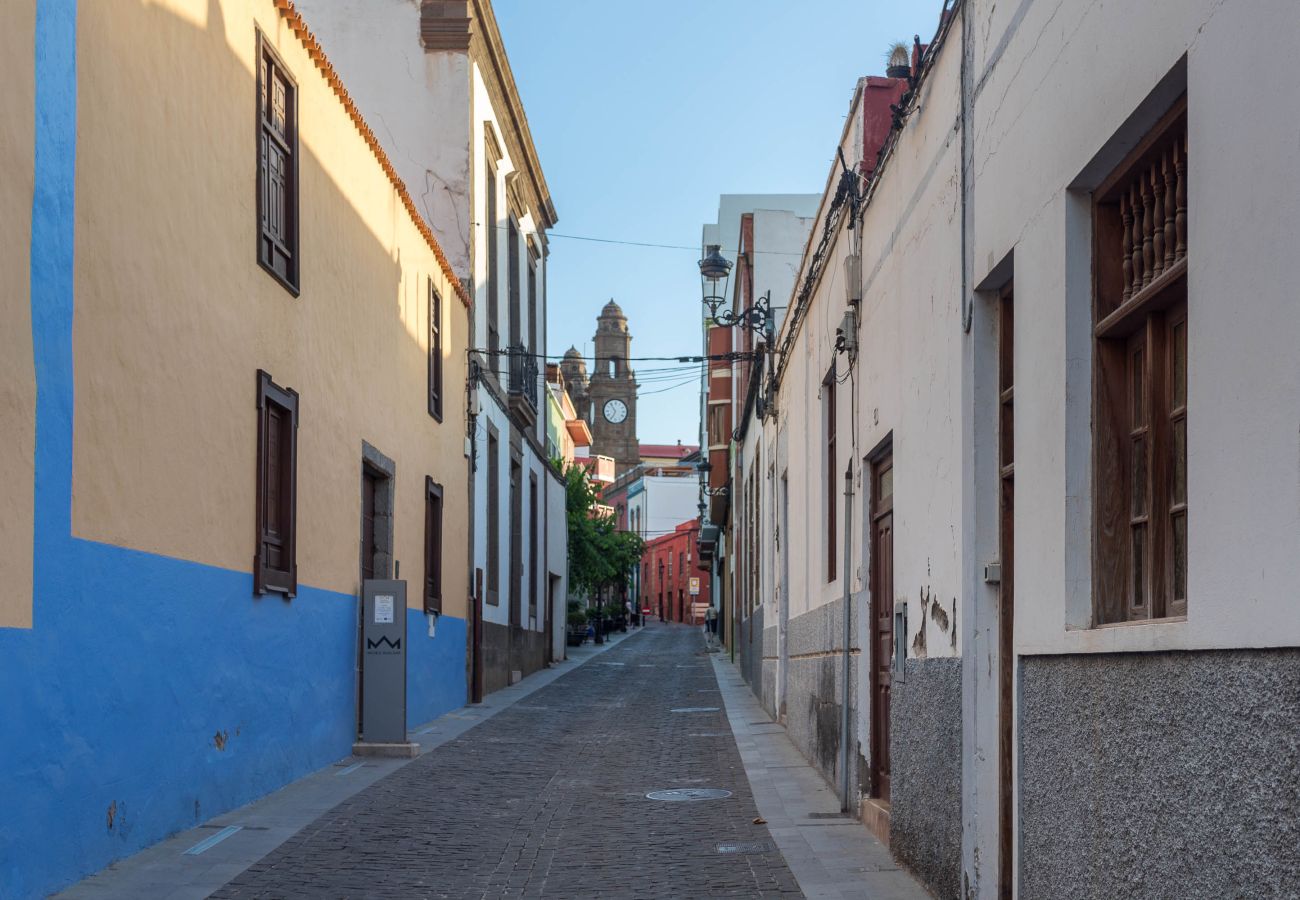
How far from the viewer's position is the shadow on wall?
6.94 meters

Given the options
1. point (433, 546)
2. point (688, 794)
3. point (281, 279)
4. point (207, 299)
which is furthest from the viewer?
point (433, 546)

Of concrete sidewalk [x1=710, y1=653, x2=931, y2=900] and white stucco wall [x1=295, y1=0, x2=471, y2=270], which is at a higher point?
white stucco wall [x1=295, y1=0, x2=471, y2=270]

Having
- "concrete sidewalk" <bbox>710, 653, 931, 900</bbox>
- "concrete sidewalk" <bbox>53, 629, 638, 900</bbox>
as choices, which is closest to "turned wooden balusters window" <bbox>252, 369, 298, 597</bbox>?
"concrete sidewalk" <bbox>53, 629, 638, 900</bbox>

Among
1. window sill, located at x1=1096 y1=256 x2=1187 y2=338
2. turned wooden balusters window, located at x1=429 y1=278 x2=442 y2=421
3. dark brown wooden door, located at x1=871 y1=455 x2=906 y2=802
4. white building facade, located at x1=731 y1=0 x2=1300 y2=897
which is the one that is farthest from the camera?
turned wooden balusters window, located at x1=429 y1=278 x2=442 y2=421

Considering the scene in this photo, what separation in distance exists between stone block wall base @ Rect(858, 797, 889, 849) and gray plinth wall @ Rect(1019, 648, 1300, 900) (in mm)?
3426

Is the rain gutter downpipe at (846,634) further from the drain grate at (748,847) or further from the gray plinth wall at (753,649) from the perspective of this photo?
the gray plinth wall at (753,649)

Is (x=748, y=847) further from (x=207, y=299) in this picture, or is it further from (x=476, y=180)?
(x=476, y=180)

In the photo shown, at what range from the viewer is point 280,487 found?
38.3 ft

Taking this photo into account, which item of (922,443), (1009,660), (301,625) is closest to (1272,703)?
(1009,660)

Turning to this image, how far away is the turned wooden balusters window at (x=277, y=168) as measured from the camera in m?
11.0

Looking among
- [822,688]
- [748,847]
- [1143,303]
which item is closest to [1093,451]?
[1143,303]

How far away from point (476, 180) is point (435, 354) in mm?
4652

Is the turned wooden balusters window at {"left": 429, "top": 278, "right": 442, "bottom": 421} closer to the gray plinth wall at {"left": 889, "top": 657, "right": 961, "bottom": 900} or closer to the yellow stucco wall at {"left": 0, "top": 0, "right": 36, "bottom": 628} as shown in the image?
the gray plinth wall at {"left": 889, "top": 657, "right": 961, "bottom": 900}

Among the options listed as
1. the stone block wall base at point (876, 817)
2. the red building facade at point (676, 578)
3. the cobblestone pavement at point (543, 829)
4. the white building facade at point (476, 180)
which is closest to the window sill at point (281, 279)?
the cobblestone pavement at point (543, 829)
